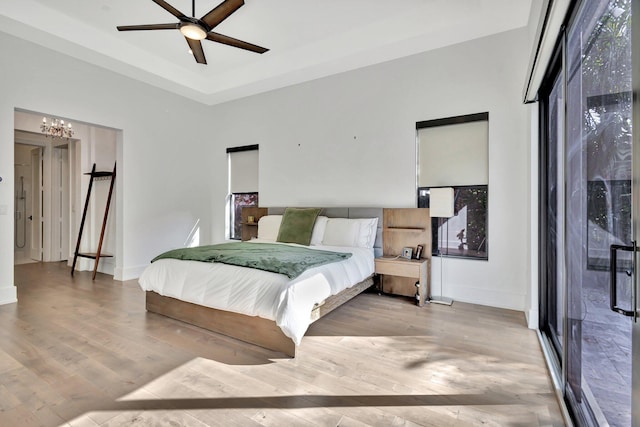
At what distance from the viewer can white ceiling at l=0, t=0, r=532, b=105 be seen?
11.6ft

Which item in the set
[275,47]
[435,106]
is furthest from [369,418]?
[275,47]

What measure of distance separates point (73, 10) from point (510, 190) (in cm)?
555

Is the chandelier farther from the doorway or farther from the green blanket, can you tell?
the green blanket

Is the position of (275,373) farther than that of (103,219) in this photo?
No

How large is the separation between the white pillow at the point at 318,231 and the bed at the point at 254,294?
1.96 ft

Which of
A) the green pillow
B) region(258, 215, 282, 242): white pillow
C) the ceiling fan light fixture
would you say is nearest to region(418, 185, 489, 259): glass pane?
the green pillow

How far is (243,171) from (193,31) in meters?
3.06

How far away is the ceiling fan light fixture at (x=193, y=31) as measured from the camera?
9.47 ft

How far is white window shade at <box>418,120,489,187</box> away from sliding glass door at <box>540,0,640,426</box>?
1.48 meters

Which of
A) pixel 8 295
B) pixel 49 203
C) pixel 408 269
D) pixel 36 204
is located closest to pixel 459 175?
pixel 408 269

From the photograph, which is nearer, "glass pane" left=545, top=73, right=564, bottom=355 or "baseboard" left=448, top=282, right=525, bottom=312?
"glass pane" left=545, top=73, right=564, bottom=355

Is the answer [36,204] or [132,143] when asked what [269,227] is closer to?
[132,143]

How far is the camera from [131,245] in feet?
16.3

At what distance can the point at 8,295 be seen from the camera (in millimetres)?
3652
